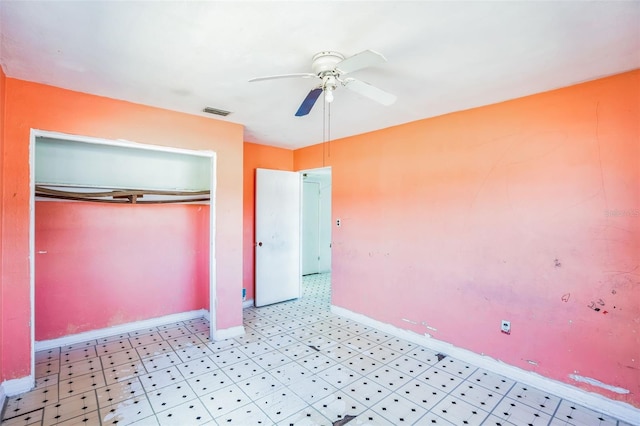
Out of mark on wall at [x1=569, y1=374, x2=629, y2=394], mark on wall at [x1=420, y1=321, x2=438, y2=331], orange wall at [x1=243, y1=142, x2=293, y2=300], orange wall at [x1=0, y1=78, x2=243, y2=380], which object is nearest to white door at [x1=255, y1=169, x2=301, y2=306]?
orange wall at [x1=243, y1=142, x2=293, y2=300]

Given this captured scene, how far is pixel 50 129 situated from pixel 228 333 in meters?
2.61

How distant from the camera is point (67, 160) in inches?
130

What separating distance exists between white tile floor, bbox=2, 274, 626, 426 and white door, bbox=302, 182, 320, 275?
3134mm

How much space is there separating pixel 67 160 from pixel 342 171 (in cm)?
324

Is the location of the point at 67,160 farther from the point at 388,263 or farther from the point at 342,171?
the point at 388,263

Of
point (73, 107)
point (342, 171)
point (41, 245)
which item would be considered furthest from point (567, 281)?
point (41, 245)

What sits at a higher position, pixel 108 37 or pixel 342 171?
pixel 108 37

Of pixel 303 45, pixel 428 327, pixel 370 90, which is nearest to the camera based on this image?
pixel 303 45

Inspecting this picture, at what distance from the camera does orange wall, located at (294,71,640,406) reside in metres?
2.21

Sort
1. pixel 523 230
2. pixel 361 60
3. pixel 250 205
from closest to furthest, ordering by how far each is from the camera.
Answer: pixel 361 60
pixel 523 230
pixel 250 205

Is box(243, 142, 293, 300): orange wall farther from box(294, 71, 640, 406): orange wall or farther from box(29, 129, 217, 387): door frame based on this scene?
box(294, 71, 640, 406): orange wall

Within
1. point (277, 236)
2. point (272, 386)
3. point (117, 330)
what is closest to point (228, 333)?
point (272, 386)

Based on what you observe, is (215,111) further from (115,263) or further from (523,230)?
(523,230)

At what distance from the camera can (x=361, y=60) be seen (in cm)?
163
